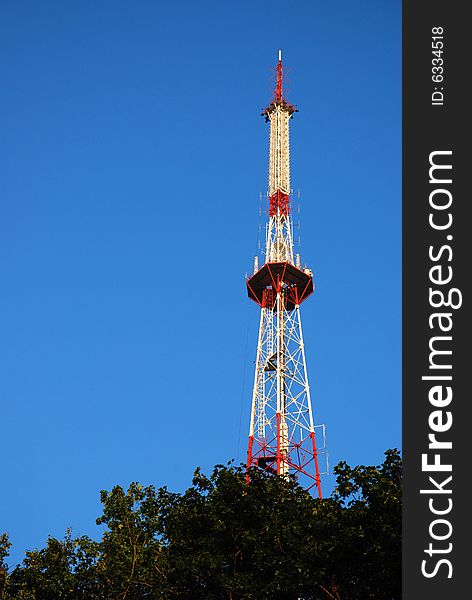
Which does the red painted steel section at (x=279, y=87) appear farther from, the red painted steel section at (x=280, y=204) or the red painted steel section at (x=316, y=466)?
the red painted steel section at (x=316, y=466)

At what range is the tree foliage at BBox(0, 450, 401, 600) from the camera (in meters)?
29.7

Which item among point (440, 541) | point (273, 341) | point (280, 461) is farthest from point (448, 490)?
point (273, 341)

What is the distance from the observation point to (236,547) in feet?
110

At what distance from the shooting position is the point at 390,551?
1124 inches

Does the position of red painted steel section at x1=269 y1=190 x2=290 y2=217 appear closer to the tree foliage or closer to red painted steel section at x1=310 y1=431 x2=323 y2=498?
red painted steel section at x1=310 y1=431 x2=323 y2=498

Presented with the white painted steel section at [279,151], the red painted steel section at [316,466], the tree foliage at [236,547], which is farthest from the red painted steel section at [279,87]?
the tree foliage at [236,547]

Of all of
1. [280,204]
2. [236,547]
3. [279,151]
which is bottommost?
[236,547]

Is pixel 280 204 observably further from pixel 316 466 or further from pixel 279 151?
Result: pixel 316 466

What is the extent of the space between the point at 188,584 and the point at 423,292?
1827cm

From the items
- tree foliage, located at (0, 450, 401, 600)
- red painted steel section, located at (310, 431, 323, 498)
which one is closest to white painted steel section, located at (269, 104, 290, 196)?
red painted steel section, located at (310, 431, 323, 498)

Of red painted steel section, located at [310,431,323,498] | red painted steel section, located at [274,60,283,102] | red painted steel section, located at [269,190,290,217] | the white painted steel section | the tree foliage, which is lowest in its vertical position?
the tree foliage

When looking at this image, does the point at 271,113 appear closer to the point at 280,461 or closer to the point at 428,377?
the point at 280,461

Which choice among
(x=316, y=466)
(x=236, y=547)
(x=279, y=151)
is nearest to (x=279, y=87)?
(x=279, y=151)

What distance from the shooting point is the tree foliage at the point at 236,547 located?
29.7 m
